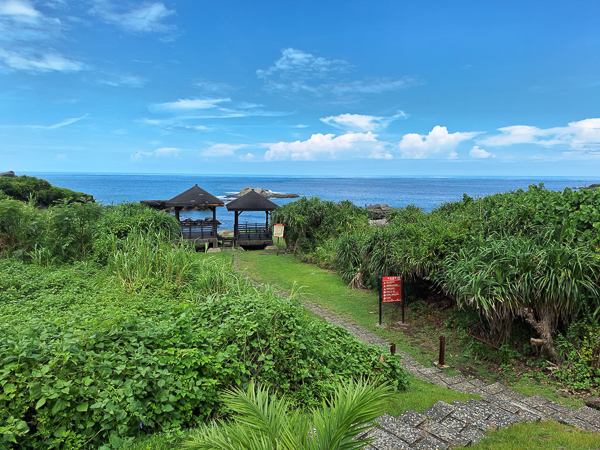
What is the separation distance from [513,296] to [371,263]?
437 centimetres

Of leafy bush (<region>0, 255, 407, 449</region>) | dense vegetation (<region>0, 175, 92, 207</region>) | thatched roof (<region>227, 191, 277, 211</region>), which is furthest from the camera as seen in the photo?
dense vegetation (<region>0, 175, 92, 207</region>)

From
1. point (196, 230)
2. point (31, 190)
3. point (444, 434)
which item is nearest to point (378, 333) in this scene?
point (444, 434)

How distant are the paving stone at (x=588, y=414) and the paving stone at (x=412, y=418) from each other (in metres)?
2.07

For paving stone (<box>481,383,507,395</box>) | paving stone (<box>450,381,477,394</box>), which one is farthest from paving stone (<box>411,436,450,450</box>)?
paving stone (<box>481,383,507,395</box>)

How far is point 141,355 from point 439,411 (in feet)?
9.82

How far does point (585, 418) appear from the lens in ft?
13.8

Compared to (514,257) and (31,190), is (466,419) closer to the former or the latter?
(514,257)

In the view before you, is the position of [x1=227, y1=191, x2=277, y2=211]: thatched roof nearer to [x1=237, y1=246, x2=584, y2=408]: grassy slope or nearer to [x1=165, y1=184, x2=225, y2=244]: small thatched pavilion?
[x1=165, y1=184, x2=225, y2=244]: small thatched pavilion

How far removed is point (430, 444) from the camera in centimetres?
311

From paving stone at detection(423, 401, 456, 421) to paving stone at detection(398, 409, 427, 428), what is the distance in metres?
0.11

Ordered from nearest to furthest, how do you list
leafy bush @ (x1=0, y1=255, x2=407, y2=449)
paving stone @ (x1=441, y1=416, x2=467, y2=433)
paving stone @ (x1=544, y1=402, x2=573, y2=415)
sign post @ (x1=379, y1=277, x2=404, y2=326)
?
leafy bush @ (x1=0, y1=255, x2=407, y2=449)
paving stone @ (x1=441, y1=416, x2=467, y2=433)
paving stone @ (x1=544, y1=402, x2=573, y2=415)
sign post @ (x1=379, y1=277, x2=404, y2=326)

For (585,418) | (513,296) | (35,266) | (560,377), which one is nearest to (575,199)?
(513,296)

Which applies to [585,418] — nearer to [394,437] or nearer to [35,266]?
[394,437]

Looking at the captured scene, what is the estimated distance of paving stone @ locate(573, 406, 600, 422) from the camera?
4.20m
